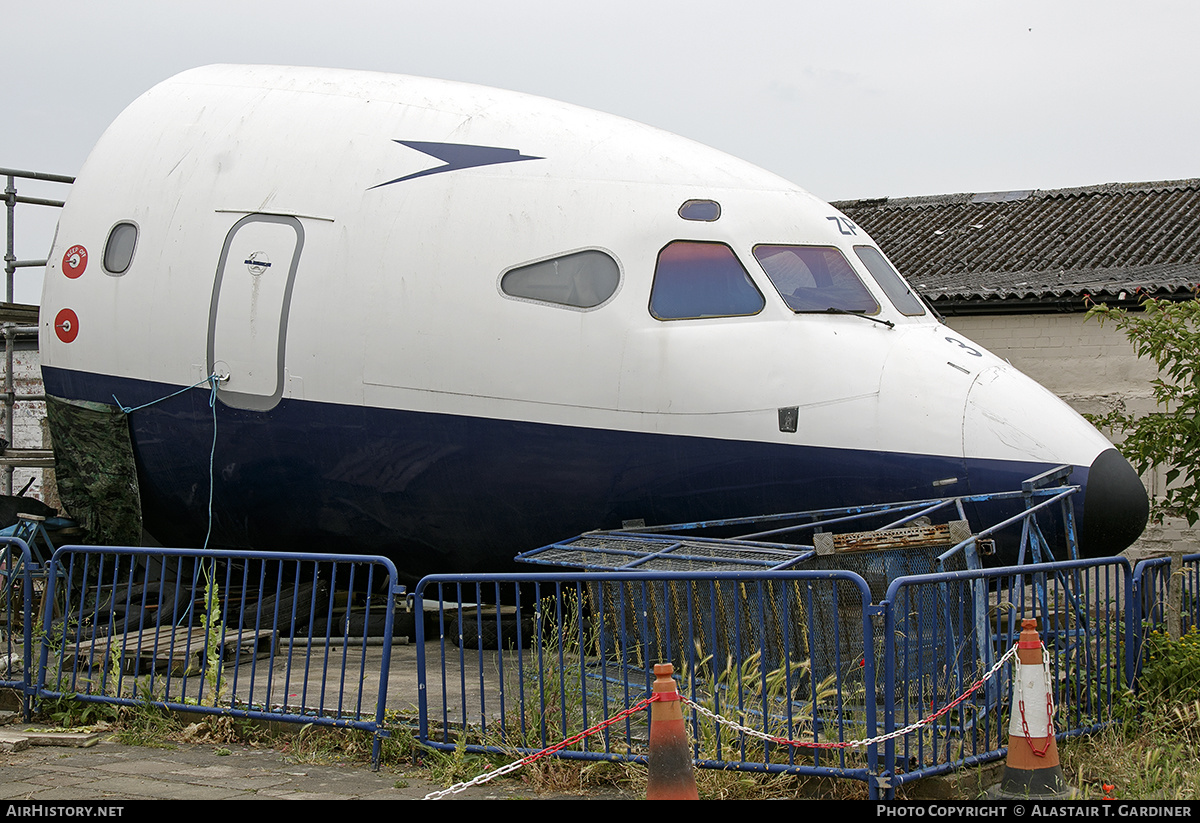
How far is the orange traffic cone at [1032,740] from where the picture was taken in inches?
222

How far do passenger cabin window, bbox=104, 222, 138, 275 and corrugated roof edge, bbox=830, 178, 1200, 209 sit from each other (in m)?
17.3

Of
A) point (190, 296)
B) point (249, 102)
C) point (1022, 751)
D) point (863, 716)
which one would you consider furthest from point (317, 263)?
point (1022, 751)

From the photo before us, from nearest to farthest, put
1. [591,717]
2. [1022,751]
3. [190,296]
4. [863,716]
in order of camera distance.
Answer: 1. [1022,751]
2. [863,716]
3. [591,717]
4. [190,296]

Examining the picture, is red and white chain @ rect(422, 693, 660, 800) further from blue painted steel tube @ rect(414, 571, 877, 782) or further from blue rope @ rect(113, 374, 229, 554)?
blue rope @ rect(113, 374, 229, 554)

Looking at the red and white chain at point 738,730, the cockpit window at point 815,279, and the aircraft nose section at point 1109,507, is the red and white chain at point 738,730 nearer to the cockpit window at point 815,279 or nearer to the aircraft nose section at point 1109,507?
the aircraft nose section at point 1109,507

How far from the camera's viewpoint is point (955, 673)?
6.38m

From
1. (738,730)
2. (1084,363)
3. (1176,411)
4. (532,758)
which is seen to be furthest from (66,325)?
(1084,363)

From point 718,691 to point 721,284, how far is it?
3127 millimetres

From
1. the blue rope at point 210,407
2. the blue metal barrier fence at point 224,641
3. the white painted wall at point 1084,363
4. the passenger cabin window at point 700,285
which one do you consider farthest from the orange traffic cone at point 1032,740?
the white painted wall at point 1084,363

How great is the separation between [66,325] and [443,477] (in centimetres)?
352

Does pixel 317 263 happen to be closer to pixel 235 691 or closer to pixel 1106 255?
pixel 235 691

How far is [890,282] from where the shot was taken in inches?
354

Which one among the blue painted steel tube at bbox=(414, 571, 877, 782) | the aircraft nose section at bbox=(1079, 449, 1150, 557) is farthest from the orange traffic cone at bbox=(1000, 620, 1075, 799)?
the aircraft nose section at bbox=(1079, 449, 1150, 557)

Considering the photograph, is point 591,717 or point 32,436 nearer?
point 591,717
